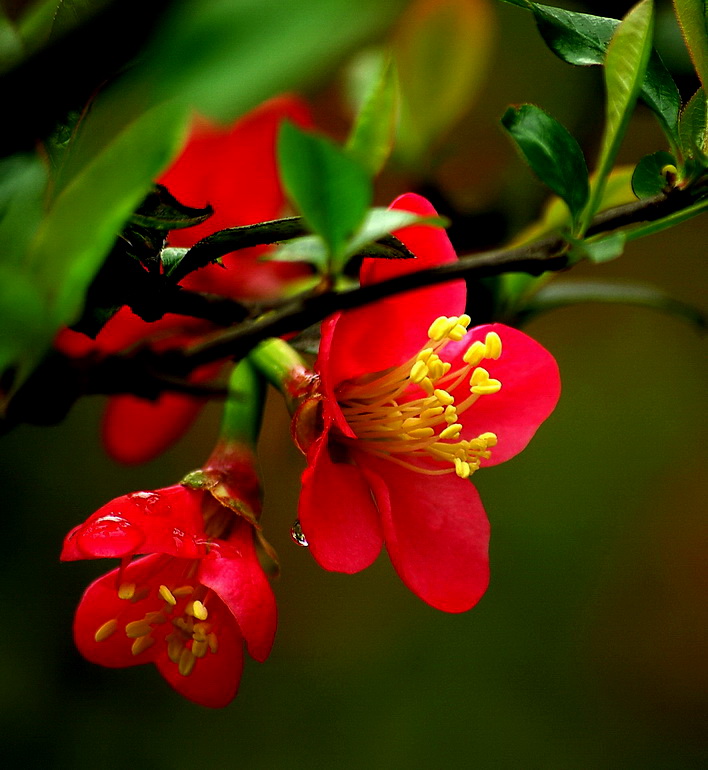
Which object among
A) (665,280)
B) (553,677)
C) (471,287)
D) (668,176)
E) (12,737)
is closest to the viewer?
(668,176)

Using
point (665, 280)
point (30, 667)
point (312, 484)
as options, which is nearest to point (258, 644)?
point (312, 484)

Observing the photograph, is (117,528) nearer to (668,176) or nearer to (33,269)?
(33,269)

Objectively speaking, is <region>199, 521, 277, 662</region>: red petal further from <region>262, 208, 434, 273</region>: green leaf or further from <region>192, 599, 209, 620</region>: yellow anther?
<region>262, 208, 434, 273</region>: green leaf

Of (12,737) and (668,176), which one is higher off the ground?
(668,176)

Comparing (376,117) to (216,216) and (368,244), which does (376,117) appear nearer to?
(368,244)

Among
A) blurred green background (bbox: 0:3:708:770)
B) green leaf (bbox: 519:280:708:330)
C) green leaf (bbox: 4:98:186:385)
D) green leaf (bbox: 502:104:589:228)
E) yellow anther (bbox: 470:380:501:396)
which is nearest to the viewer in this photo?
green leaf (bbox: 4:98:186:385)

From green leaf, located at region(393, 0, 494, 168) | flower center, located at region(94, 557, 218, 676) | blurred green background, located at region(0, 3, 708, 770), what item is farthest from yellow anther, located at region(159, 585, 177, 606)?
blurred green background, located at region(0, 3, 708, 770)
